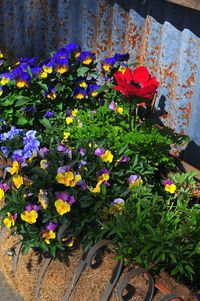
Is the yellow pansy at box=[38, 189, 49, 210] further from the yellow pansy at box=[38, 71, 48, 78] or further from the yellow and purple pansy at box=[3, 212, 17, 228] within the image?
the yellow pansy at box=[38, 71, 48, 78]

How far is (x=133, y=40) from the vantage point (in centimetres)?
416

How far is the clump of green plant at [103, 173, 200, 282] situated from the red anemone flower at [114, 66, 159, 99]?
2.11 feet

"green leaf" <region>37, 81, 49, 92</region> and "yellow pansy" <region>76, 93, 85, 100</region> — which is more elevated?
"green leaf" <region>37, 81, 49, 92</region>

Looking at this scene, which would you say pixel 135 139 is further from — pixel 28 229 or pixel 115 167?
pixel 28 229

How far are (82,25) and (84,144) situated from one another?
1687 millimetres

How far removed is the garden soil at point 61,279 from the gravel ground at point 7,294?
0.07m

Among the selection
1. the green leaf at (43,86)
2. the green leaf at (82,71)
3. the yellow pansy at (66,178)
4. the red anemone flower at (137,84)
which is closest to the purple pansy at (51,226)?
the yellow pansy at (66,178)

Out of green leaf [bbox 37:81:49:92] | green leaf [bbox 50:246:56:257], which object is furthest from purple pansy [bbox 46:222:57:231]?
green leaf [bbox 37:81:49:92]

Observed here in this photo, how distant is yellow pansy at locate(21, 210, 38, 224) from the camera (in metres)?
3.05

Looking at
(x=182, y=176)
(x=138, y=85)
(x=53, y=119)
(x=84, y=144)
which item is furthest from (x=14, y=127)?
(x=182, y=176)

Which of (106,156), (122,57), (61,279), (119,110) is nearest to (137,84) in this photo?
(119,110)

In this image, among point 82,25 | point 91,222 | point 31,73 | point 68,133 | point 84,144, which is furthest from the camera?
point 82,25

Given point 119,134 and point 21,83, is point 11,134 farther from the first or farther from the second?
point 119,134

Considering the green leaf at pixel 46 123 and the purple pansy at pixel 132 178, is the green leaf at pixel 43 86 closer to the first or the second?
the green leaf at pixel 46 123
